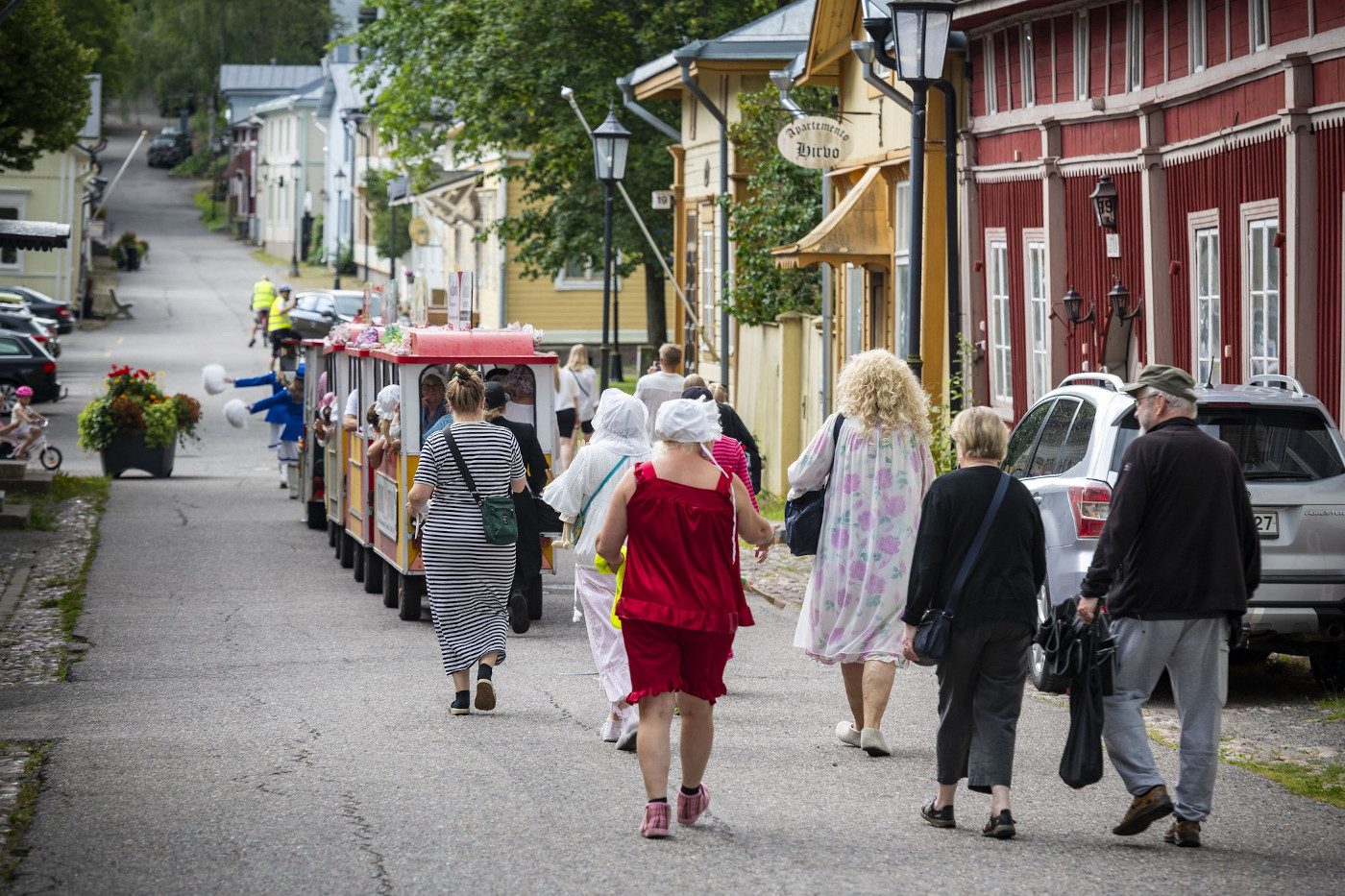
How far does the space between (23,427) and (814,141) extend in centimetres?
1205

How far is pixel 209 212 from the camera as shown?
10200cm

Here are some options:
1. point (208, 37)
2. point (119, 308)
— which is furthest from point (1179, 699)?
point (208, 37)

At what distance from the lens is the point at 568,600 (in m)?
15.5

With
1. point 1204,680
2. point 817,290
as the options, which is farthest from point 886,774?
point 817,290

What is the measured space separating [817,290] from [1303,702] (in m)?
16.2

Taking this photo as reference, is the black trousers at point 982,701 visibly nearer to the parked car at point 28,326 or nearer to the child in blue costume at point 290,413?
the child in blue costume at point 290,413

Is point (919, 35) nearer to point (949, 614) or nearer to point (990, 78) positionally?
point (990, 78)

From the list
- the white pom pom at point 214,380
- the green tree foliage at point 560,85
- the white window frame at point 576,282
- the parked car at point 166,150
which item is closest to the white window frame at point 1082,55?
the white pom pom at point 214,380

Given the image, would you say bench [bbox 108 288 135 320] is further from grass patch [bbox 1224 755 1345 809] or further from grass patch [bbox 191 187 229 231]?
grass patch [bbox 1224 755 1345 809]

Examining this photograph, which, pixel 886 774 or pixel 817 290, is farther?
pixel 817 290

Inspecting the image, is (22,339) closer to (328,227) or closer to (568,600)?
(568,600)

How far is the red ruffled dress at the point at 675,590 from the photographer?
24.0ft

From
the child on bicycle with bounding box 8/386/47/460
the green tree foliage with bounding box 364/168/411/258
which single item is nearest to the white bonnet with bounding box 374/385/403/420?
the child on bicycle with bounding box 8/386/47/460

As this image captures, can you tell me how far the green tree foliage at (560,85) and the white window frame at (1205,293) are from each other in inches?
877
